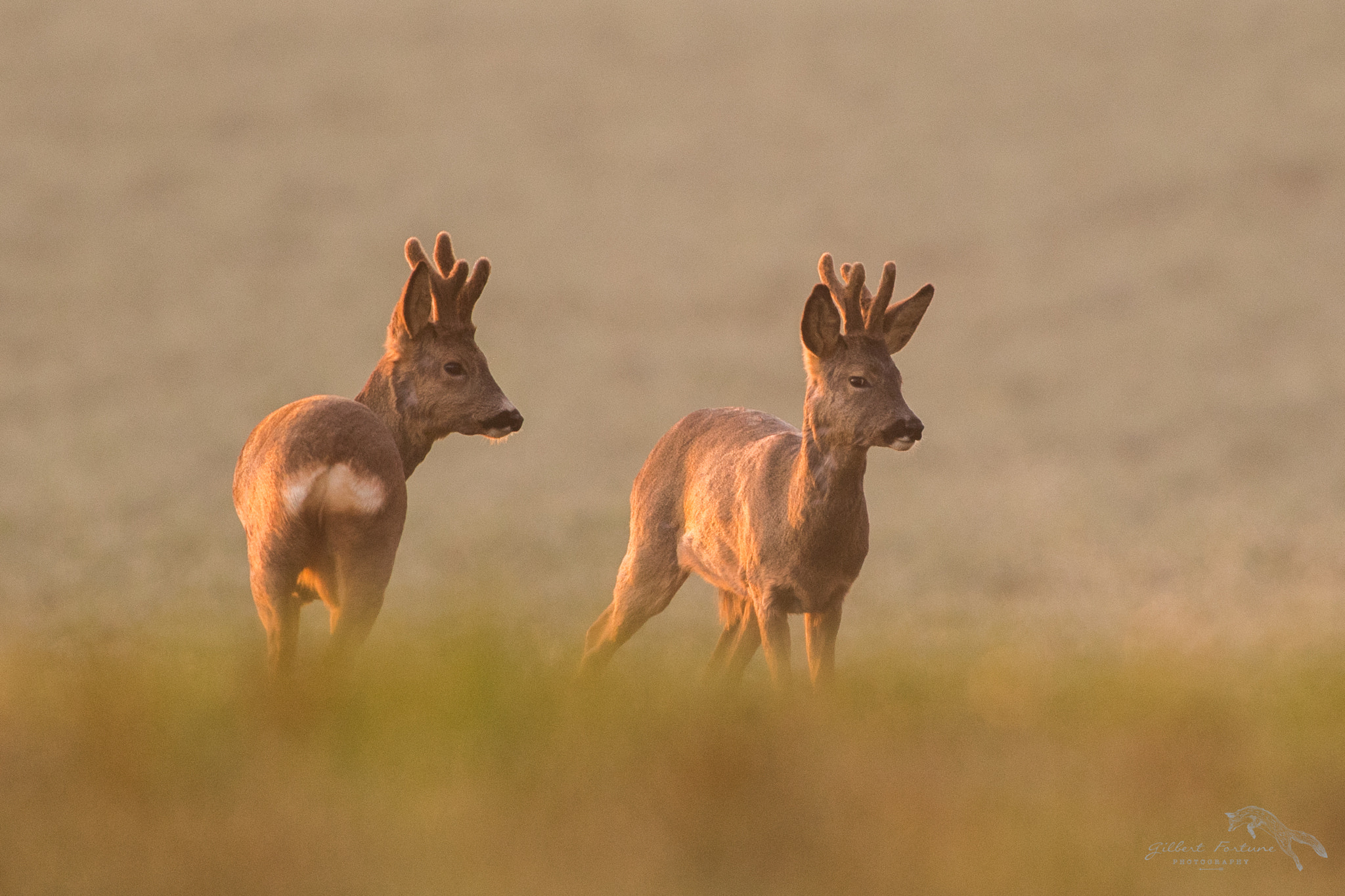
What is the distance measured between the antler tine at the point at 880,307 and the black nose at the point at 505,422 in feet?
5.42

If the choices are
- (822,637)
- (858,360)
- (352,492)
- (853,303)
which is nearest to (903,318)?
(853,303)

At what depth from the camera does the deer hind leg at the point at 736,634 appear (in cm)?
823

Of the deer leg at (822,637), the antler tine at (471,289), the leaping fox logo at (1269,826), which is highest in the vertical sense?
the antler tine at (471,289)

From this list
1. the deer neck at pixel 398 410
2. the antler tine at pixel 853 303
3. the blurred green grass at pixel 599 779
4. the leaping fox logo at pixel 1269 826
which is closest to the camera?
the blurred green grass at pixel 599 779

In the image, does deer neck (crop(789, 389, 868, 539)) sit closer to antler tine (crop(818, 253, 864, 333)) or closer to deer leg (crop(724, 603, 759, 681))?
antler tine (crop(818, 253, 864, 333))

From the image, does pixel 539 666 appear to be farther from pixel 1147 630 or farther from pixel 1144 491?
pixel 1144 491

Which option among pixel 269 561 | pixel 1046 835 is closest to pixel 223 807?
pixel 1046 835

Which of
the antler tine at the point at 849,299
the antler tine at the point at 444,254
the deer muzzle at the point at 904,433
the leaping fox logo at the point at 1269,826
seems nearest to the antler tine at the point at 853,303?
the antler tine at the point at 849,299

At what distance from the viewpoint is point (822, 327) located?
24.2 ft

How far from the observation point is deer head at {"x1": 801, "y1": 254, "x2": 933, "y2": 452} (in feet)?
23.6

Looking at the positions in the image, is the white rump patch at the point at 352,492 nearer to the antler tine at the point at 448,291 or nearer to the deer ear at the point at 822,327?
the antler tine at the point at 448,291

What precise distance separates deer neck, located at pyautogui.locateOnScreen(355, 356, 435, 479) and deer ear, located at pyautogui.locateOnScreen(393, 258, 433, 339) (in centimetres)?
23

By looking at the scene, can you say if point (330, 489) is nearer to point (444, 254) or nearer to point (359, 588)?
point (359, 588)

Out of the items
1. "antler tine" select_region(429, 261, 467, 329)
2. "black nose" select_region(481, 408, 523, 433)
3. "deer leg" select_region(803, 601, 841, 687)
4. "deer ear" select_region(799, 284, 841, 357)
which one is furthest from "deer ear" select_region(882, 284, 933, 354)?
"antler tine" select_region(429, 261, 467, 329)
